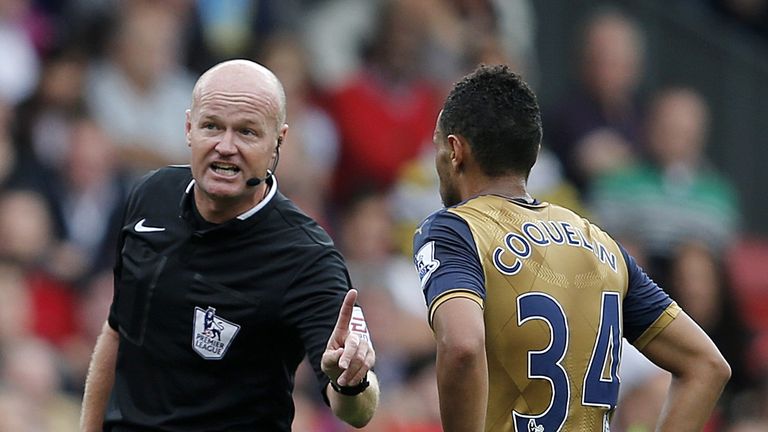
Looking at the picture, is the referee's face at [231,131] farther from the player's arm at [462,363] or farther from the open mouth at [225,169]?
the player's arm at [462,363]

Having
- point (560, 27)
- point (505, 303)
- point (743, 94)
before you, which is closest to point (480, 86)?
point (505, 303)

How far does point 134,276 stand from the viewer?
543 centimetres

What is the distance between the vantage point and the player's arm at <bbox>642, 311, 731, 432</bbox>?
501cm

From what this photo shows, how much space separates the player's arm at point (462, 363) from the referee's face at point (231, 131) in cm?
102

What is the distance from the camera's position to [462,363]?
177 inches

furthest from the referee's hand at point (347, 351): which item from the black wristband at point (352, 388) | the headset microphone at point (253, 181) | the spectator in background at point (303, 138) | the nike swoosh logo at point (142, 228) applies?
the spectator in background at point (303, 138)

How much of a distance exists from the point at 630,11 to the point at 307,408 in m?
5.78

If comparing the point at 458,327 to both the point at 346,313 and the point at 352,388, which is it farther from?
the point at 352,388

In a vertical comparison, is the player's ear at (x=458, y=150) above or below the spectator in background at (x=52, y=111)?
above

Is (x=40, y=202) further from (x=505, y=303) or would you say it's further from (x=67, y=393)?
(x=505, y=303)

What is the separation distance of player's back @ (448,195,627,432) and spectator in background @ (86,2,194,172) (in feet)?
19.1

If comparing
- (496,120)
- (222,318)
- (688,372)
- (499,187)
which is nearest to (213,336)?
(222,318)

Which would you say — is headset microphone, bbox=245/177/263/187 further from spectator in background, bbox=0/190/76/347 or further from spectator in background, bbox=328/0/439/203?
spectator in background, bbox=328/0/439/203

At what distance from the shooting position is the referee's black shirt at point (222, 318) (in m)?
5.18
